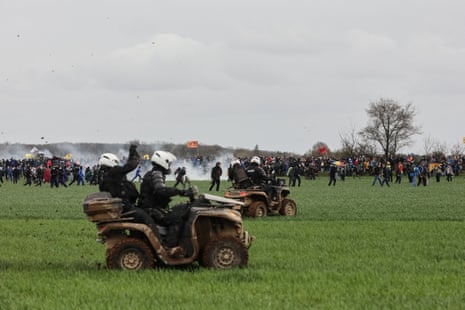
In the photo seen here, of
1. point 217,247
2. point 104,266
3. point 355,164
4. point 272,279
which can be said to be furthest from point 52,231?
point 355,164

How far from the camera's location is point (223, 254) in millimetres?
12070

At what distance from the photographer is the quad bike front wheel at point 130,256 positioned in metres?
11.9

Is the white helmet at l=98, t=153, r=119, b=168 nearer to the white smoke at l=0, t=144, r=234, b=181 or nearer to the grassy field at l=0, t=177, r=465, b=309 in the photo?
the grassy field at l=0, t=177, r=465, b=309

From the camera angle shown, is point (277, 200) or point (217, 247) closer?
point (217, 247)

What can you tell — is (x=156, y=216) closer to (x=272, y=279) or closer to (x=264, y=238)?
(x=272, y=279)

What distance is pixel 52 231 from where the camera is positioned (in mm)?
20047

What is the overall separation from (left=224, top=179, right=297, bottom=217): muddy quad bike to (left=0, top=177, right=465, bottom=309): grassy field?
465 centimetres

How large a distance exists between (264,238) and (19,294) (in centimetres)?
828

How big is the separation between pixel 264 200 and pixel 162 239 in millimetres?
13787

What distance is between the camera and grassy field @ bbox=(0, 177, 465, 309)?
930 cm

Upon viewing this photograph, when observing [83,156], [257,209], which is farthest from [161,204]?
[83,156]

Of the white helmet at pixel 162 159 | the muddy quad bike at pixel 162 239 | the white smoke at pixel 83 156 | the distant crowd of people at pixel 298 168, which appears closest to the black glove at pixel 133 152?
the white helmet at pixel 162 159

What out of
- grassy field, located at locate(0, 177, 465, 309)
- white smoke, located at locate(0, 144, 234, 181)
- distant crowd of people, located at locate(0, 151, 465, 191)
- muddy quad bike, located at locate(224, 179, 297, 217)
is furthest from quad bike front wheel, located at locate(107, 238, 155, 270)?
white smoke, located at locate(0, 144, 234, 181)

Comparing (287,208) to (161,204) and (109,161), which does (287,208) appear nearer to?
(161,204)
